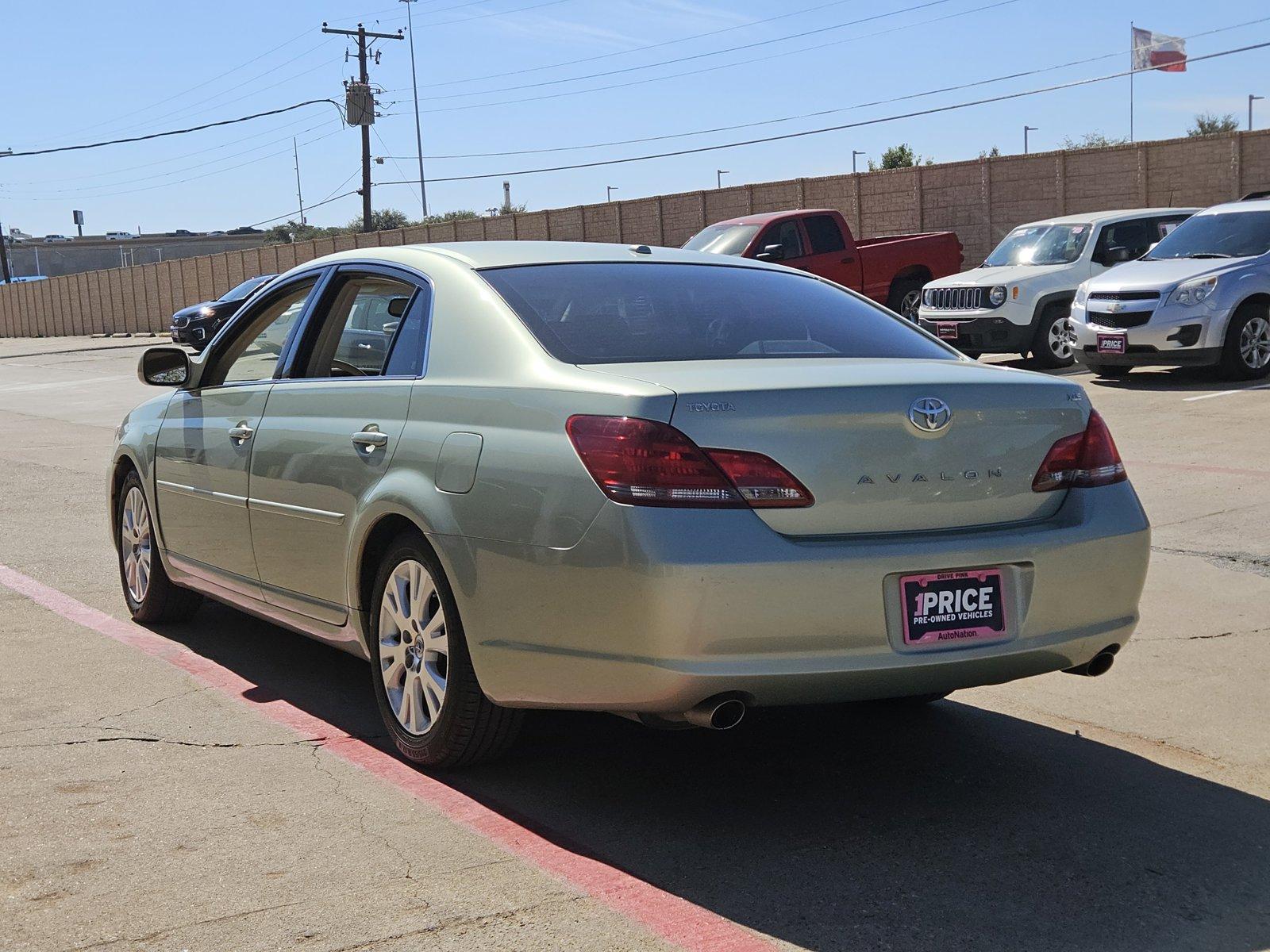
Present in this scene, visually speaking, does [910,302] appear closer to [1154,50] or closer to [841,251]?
[841,251]

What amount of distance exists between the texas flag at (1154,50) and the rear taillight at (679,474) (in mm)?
67305

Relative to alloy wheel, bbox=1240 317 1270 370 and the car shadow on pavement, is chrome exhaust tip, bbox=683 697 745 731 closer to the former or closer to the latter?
the car shadow on pavement

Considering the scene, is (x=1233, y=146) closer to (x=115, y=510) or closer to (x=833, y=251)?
Answer: (x=833, y=251)

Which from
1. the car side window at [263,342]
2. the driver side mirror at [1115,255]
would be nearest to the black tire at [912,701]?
the car side window at [263,342]

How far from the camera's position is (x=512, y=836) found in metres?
4.02

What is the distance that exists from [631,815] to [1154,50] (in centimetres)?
6845

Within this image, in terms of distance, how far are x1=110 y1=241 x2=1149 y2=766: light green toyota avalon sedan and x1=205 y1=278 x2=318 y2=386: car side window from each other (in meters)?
0.47

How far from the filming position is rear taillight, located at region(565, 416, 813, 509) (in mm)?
3764

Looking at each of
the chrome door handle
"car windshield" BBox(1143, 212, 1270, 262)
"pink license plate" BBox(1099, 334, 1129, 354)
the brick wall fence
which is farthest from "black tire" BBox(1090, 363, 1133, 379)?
the chrome door handle

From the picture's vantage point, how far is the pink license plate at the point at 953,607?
153 inches

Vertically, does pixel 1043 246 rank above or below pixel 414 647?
above

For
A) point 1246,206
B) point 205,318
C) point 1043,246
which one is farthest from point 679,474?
point 205,318

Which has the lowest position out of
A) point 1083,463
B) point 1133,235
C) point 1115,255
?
point 1083,463

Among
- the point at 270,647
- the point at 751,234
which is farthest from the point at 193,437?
the point at 751,234
